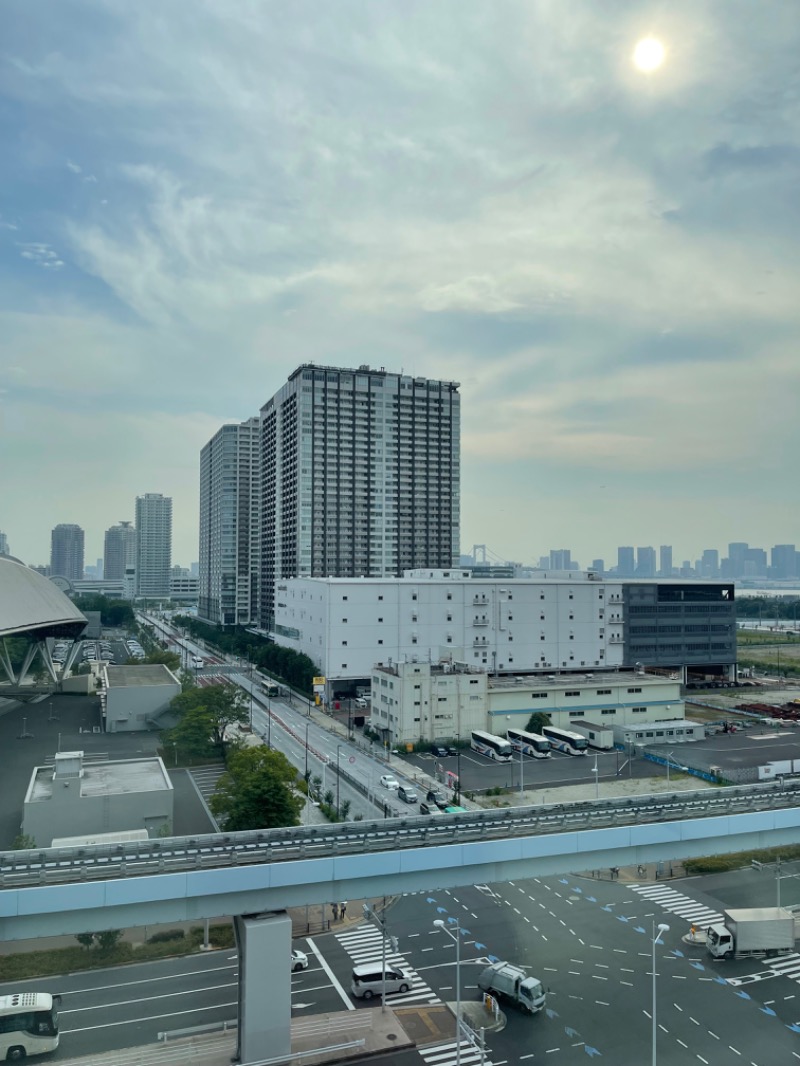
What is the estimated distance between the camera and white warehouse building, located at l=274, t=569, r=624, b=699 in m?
65.4

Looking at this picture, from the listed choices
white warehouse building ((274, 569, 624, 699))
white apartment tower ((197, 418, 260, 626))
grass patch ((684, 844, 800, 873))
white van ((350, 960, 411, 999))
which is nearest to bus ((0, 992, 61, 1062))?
white van ((350, 960, 411, 999))

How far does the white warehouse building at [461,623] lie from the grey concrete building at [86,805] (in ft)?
112

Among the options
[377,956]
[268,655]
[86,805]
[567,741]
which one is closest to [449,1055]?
[377,956]

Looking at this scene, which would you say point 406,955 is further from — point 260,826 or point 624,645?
point 624,645

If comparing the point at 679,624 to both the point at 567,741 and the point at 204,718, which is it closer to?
the point at 567,741

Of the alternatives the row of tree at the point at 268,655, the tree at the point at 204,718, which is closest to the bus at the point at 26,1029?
the tree at the point at 204,718

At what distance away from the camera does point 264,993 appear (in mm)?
17031

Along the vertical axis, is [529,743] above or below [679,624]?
below

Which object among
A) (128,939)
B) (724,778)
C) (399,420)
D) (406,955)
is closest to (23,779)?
(128,939)

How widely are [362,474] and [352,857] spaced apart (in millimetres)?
81736

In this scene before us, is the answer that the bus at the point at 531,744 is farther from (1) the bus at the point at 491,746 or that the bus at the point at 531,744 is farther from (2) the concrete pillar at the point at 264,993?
(2) the concrete pillar at the point at 264,993

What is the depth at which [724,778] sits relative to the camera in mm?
40969

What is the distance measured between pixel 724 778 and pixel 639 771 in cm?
474

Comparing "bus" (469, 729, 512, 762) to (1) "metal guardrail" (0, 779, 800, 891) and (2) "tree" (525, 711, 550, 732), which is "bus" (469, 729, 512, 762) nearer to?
(2) "tree" (525, 711, 550, 732)
